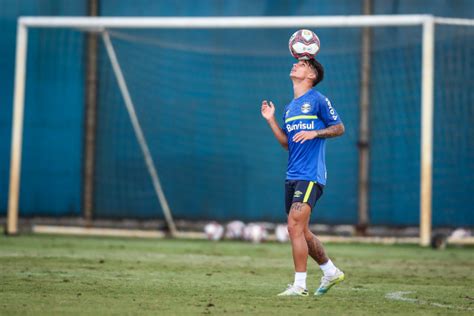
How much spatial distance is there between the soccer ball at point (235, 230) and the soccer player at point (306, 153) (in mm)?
7621

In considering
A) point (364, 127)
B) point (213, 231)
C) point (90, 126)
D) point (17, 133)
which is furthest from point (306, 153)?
point (90, 126)

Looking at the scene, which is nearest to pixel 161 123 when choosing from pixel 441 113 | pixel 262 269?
pixel 441 113

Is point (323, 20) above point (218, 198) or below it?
above

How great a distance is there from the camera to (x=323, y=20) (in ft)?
50.9

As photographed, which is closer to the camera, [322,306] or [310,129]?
[322,306]

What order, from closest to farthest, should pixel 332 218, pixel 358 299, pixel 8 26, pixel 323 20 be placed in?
pixel 358 299 → pixel 323 20 → pixel 332 218 → pixel 8 26

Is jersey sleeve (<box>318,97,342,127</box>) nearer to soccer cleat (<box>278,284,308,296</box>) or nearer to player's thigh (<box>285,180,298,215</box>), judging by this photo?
player's thigh (<box>285,180,298,215</box>)

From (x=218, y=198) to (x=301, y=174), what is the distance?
8.32 metres

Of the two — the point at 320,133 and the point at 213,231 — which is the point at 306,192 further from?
the point at 213,231

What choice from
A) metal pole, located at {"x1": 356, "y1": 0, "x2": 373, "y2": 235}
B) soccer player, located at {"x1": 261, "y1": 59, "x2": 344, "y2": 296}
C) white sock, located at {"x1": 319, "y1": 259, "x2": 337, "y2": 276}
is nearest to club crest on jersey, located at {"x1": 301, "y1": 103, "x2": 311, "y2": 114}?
soccer player, located at {"x1": 261, "y1": 59, "x2": 344, "y2": 296}

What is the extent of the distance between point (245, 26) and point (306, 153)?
7.17 m

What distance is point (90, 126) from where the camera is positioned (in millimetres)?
17844

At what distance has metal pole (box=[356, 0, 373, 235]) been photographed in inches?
656

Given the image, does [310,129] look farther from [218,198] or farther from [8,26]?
[8,26]
